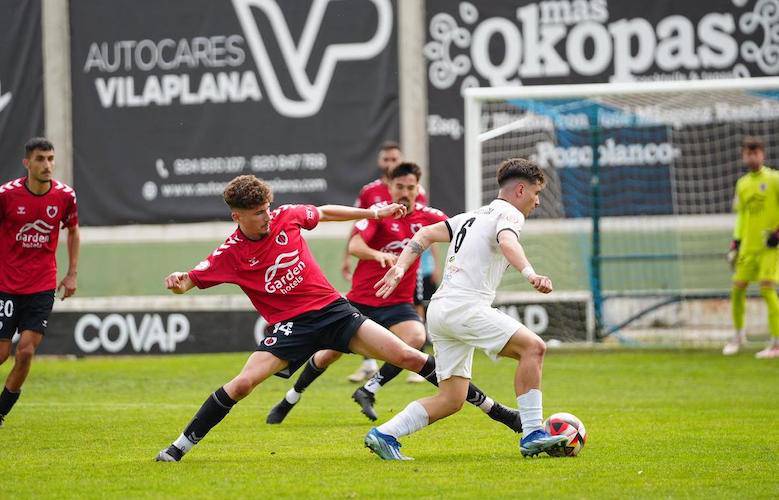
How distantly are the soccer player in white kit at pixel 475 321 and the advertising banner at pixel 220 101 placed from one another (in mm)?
11503

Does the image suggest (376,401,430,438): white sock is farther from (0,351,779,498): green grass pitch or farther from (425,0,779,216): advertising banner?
(425,0,779,216): advertising banner

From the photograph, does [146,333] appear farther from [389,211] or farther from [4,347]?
[389,211]

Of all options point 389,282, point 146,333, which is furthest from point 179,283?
point 146,333

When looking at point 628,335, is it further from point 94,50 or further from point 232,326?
point 94,50

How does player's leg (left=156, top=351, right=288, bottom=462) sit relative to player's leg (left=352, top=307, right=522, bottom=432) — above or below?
above

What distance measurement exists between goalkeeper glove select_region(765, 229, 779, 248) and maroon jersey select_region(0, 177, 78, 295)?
8.98 m

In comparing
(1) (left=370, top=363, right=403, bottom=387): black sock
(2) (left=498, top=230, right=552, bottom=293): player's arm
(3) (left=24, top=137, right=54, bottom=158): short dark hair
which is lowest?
(1) (left=370, top=363, right=403, bottom=387): black sock

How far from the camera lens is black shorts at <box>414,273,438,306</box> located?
15.1 metres

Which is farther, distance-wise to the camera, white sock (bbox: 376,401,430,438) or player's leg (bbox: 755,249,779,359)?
player's leg (bbox: 755,249,779,359)

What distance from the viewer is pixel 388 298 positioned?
10812 mm

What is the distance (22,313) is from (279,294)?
3.28m

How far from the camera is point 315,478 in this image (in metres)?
6.81

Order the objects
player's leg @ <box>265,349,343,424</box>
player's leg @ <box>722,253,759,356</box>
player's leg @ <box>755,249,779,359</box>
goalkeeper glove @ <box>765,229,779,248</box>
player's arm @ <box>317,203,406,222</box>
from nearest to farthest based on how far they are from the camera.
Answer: player's arm @ <box>317,203,406,222</box> → player's leg @ <box>265,349,343,424</box> → goalkeeper glove @ <box>765,229,779,248</box> → player's leg @ <box>755,249,779,359</box> → player's leg @ <box>722,253,759,356</box>

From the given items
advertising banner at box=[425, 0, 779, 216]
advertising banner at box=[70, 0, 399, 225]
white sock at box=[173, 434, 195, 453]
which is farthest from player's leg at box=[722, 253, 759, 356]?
white sock at box=[173, 434, 195, 453]
